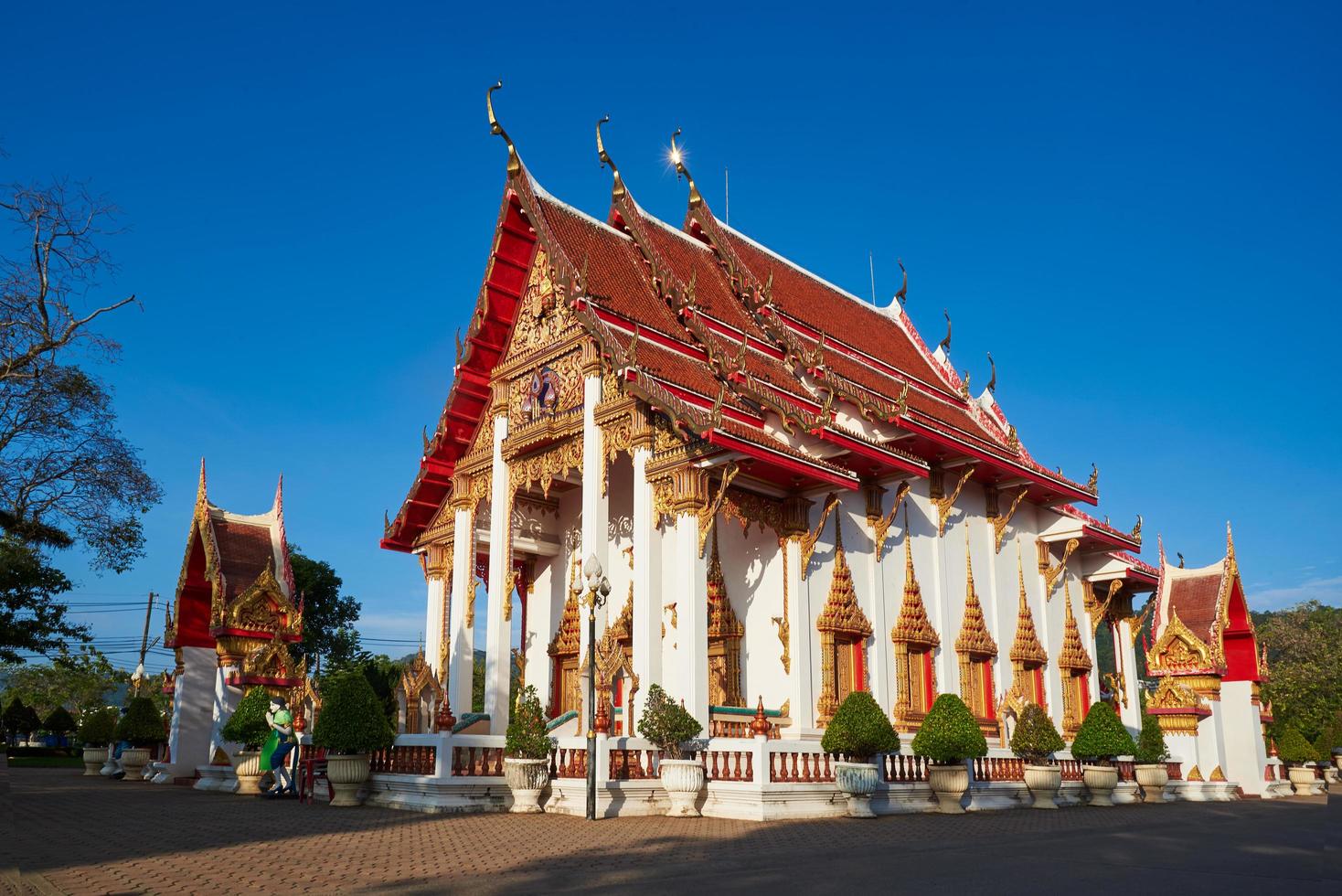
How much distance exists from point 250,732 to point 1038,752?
425 inches

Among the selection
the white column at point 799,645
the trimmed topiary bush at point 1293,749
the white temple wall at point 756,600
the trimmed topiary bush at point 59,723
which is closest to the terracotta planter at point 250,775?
the white temple wall at point 756,600

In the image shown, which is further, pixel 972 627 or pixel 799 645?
pixel 972 627

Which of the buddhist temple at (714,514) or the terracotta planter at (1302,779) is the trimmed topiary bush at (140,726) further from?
the terracotta planter at (1302,779)

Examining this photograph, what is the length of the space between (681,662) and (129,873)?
6.55 m

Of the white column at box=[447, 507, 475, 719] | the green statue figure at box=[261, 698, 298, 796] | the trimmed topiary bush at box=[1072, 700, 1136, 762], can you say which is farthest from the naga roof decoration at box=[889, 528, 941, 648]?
the green statue figure at box=[261, 698, 298, 796]

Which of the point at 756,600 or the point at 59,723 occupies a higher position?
the point at 756,600

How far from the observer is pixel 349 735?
12.5m

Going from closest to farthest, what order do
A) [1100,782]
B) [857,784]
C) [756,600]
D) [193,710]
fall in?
1. [857,784]
2. [756,600]
3. [1100,782]
4. [193,710]

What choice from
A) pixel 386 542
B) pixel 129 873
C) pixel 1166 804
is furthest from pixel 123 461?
pixel 1166 804

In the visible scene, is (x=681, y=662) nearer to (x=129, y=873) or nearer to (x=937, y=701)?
(x=937, y=701)

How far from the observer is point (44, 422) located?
12.8 m

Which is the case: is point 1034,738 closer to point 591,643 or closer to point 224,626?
point 591,643

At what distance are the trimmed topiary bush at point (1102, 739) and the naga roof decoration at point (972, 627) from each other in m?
2.08

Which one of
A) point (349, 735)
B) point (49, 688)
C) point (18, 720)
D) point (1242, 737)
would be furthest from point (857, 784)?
point (49, 688)
